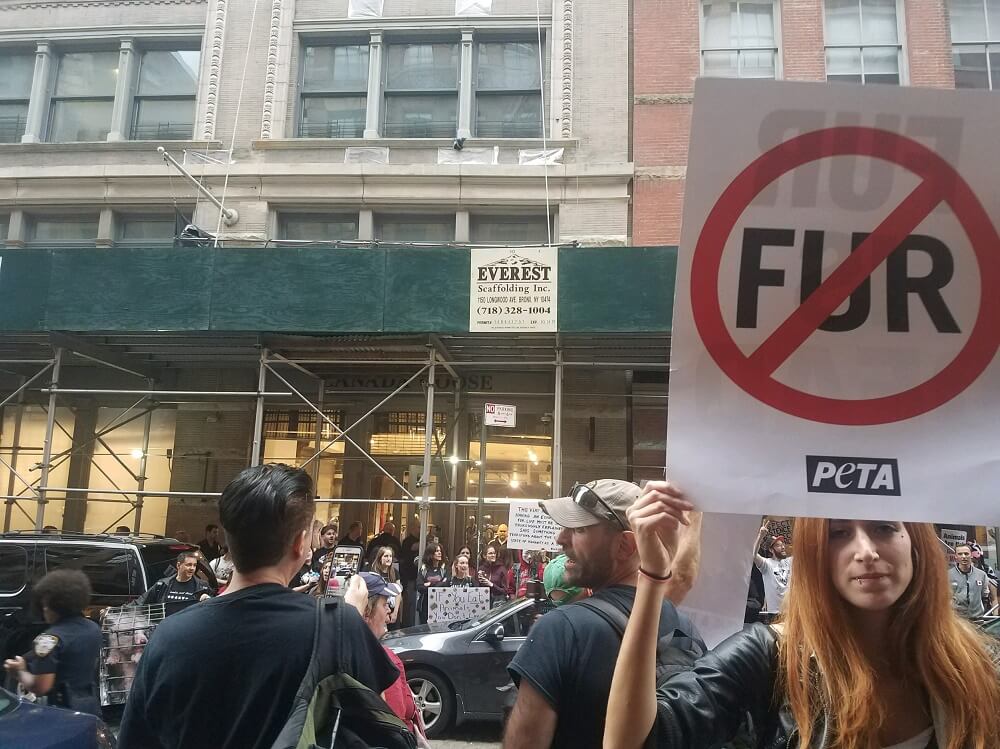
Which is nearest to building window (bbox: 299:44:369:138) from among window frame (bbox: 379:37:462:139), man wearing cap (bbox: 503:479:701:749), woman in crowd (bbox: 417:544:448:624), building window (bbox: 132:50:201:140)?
window frame (bbox: 379:37:462:139)

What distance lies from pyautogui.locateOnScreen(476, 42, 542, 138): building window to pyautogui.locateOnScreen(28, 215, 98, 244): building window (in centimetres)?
806

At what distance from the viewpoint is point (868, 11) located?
13.2 m

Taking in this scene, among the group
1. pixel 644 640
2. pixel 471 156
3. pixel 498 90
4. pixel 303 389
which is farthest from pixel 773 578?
pixel 498 90

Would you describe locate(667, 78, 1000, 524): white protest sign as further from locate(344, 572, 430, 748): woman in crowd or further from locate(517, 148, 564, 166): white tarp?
locate(517, 148, 564, 166): white tarp

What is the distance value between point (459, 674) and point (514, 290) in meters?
5.22

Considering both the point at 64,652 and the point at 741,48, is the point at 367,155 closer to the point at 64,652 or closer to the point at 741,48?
the point at 741,48

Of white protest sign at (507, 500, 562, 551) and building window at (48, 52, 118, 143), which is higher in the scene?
building window at (48, 52, 118, 143)

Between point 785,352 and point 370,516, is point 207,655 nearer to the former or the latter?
point 785,352

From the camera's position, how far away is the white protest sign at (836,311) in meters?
1.50

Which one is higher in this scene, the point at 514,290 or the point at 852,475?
the point at 514,290

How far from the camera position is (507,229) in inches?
534

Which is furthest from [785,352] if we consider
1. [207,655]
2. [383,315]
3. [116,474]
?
[116,474]

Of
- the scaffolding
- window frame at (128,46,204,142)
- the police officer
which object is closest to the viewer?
the police officer

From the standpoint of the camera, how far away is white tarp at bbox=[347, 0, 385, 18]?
1405 cm
